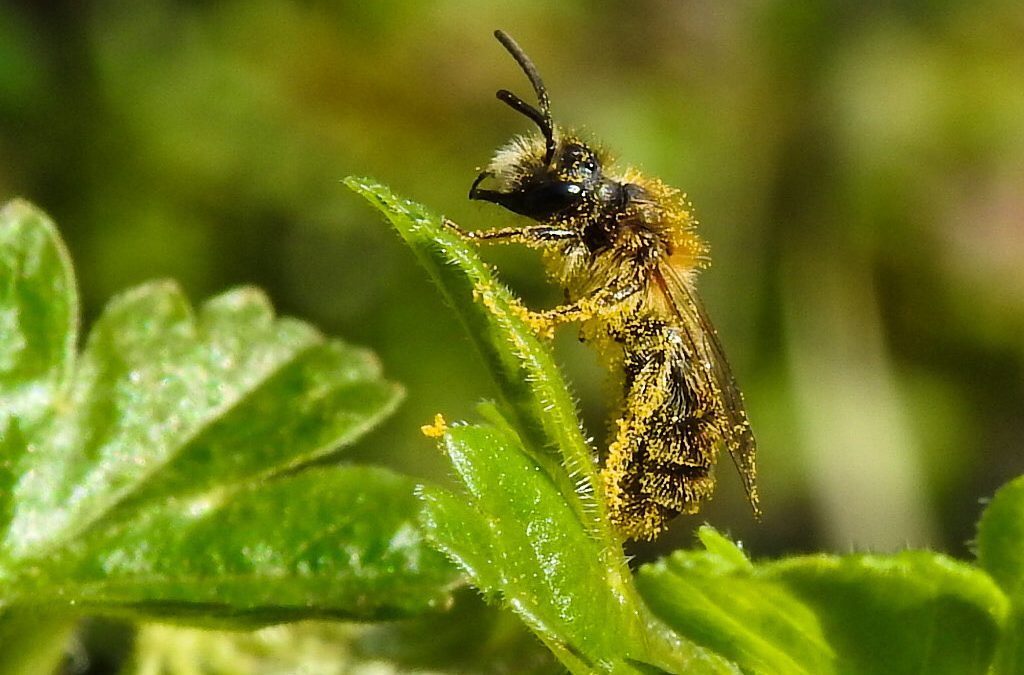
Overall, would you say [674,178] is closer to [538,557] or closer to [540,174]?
[540,174]

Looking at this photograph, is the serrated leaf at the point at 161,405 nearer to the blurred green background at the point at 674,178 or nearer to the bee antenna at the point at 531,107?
the bee antenna at the point at 531,107

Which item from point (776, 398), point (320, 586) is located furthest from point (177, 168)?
point (320, 586)

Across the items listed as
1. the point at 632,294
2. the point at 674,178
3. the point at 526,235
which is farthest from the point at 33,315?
the point at 674,178

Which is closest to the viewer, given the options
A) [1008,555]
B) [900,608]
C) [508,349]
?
[900,608]

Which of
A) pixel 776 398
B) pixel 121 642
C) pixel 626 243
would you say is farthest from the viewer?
pixel 776 398

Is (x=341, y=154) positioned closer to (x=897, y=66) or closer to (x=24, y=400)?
(x=897, y=66)

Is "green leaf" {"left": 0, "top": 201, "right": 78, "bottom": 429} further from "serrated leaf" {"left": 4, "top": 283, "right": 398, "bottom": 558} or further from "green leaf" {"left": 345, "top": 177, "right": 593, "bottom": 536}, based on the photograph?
"green leaf" {"left": 345, "top": 177, "right": 593, "bottom": 536}

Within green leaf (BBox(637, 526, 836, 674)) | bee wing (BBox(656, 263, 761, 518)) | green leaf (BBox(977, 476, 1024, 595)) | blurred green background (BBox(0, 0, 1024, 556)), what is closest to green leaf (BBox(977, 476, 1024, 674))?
green leaf (BBox(977, 476, 1024, 595))
